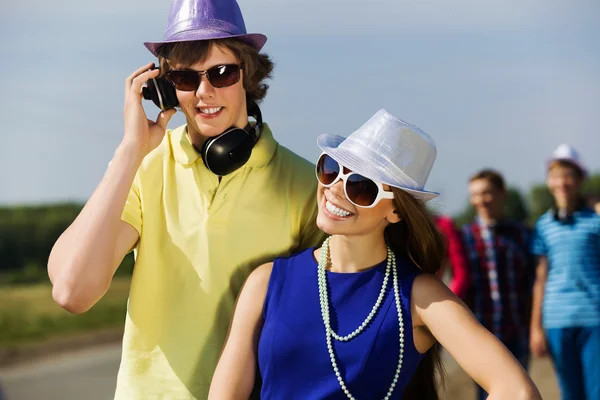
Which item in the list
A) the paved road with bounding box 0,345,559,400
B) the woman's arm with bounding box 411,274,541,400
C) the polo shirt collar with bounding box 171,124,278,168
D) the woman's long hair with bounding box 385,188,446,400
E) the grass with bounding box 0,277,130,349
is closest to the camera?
the woman's arm with bounding box 411,274,541,400

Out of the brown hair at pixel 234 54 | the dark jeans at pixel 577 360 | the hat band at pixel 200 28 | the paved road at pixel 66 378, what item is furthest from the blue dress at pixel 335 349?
the paved road at pixel 66 378

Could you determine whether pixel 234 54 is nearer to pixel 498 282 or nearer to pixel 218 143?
pixel 218 143

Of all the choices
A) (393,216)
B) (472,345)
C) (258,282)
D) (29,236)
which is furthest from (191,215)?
(29,236)

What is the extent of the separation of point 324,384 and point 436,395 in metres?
0.47

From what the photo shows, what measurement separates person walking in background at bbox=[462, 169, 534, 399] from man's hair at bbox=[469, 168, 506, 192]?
68mm

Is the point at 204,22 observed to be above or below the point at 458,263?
above

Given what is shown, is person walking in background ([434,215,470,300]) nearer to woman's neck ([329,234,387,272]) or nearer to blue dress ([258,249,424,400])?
woman's neck ([329,234,387,272])

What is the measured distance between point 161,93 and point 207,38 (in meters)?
0.24

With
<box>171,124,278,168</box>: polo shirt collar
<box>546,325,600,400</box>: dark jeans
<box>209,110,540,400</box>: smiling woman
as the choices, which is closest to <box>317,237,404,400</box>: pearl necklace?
<box>209,110,540,400</box>: smiling woman

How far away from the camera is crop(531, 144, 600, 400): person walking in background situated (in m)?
6.64

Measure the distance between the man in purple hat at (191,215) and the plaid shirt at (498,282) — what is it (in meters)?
3.81

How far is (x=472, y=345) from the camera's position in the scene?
2795 mm

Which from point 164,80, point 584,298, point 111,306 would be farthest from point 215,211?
point 111,306

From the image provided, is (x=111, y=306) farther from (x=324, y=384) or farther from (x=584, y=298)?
(x=324, y=384)
